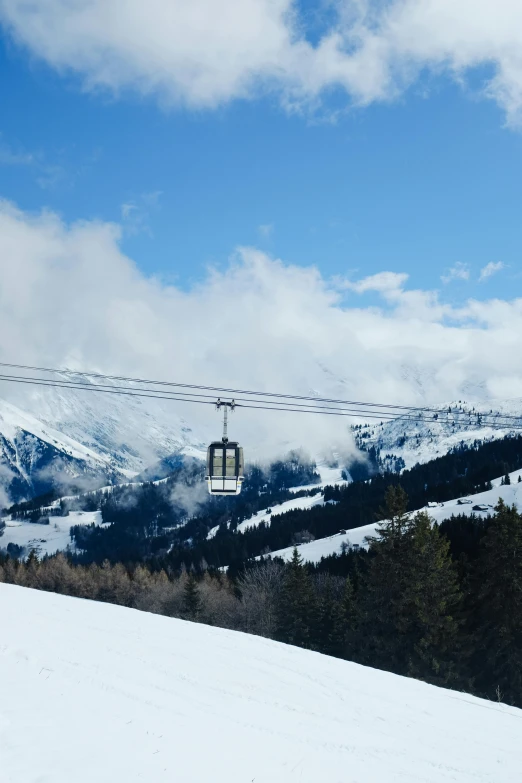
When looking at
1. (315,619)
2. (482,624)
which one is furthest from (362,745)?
(315,619)

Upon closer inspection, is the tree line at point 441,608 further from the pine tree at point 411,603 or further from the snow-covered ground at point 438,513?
the snow-covered ground at point 438,513

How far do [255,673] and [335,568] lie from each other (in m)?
99.9

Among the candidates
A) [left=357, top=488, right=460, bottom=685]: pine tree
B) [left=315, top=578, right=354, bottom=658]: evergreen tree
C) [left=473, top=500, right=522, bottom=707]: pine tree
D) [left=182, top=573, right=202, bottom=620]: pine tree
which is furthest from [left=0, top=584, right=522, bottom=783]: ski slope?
[left=182, top=573, right=202, bottom=620]: pine tree

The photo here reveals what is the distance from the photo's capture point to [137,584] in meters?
112

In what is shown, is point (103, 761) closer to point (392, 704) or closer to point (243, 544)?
point (392, 704)

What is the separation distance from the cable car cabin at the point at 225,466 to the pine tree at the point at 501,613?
2238cm

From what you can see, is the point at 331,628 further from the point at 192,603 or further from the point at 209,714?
the point at 209,714

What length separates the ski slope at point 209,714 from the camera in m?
10.5

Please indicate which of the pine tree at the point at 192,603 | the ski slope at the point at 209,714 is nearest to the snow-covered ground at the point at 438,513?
the pine tree at the point at 192,603

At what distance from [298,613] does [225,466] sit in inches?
1678

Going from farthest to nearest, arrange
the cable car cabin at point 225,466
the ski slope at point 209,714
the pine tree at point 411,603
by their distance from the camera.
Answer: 1. the pine tree at point 411,603
2. the cable car cabin at point 225,466
3. the ski slope at point 209,714

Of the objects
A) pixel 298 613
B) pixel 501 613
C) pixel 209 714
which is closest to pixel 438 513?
pixel 298 613

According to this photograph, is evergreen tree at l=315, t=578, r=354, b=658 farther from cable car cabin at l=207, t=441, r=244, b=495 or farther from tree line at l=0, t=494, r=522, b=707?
cable car cabin at l=207, t=441, r=244, b=495

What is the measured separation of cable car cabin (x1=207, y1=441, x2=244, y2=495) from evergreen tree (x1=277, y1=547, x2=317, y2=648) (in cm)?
4109
